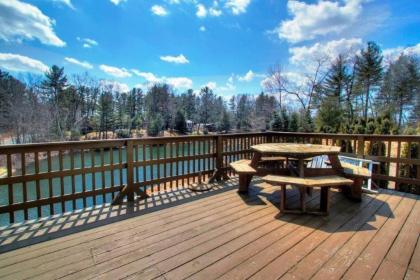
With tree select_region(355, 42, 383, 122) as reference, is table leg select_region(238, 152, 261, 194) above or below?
below

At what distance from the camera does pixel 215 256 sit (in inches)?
68.7

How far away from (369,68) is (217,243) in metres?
21.9

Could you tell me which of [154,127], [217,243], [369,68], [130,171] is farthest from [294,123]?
[154,127]

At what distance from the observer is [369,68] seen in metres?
18.0

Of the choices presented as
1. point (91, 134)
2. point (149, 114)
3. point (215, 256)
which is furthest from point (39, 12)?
point (149, 114)

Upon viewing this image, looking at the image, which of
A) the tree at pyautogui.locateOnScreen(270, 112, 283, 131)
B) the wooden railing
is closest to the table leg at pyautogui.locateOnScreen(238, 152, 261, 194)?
the wooden railing

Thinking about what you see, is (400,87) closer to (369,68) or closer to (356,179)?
(369,68)

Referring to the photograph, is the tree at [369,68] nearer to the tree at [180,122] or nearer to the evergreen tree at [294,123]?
the evergreen tree at [294,123]

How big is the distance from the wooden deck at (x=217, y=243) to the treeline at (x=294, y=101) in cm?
971

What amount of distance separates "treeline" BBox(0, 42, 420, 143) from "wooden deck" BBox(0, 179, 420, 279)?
382 inches

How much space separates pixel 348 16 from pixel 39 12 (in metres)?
13.4

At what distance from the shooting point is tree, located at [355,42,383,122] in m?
17.9

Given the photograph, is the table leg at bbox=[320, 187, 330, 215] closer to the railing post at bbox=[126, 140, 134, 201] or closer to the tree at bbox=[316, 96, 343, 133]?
the railing post at bbox=[126, 140, 134, 201]

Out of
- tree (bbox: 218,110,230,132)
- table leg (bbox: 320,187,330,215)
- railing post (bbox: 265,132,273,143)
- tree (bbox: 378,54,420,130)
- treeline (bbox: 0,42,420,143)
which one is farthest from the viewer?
tree (bbox: 218,110,230,132)
